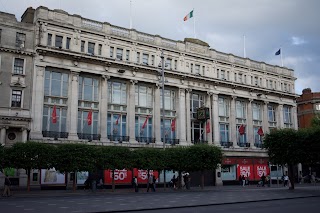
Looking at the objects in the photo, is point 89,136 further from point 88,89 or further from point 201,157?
point 201,157

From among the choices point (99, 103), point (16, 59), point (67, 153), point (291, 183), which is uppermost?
point (16, 59)

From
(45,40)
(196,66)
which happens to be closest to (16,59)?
(45,40)

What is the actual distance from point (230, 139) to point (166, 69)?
16971 millimetres

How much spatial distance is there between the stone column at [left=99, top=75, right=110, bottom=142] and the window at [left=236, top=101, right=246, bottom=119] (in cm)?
2542

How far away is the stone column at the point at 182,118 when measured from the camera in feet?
176

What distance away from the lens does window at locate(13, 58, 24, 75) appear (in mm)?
42125

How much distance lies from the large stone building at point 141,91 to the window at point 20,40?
1497 millimetres

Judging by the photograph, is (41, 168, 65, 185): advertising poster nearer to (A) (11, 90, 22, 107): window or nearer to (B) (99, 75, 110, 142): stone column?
(B) (99, 75, 110, 142): stone column

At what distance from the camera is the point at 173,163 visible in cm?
4200

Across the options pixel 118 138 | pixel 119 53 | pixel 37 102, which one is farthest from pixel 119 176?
pixel 119 53

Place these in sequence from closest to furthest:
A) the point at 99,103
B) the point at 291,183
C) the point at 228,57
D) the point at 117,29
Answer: the point at 291,183 < the point at 99,103 < the point at 117,29 < the point at 228,57

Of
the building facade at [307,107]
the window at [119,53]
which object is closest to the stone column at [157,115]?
the window at [119,53]

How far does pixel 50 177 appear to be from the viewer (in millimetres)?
41438

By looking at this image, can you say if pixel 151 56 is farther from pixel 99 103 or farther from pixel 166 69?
pixel 99 103
